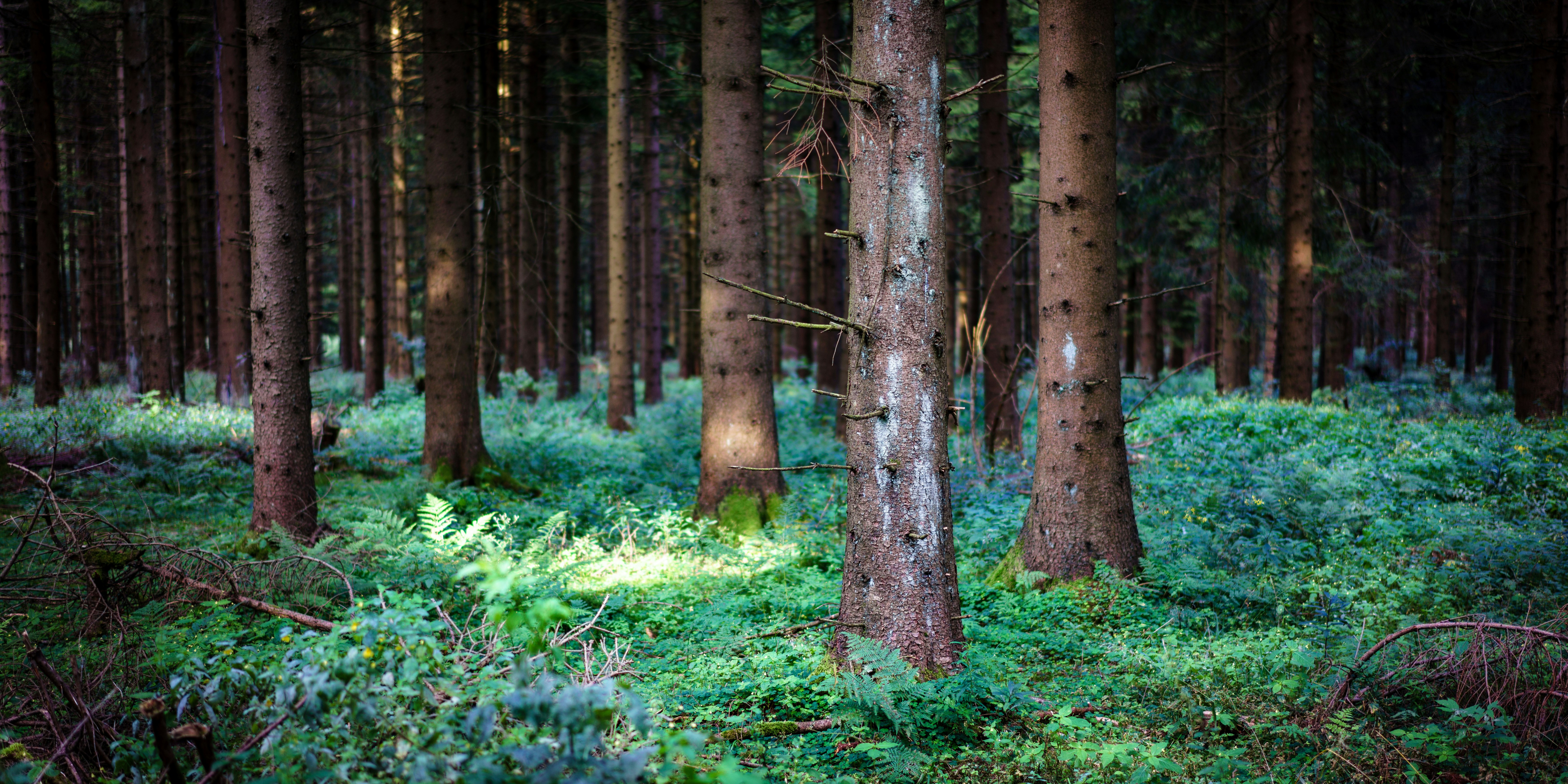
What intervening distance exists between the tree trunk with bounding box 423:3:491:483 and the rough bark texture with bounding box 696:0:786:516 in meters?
3.42

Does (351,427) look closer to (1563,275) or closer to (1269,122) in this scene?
(1563,275)

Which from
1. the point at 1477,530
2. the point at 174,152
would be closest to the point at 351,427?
the point at 174,152

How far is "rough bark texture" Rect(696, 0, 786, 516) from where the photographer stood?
834cm

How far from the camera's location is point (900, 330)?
14.6 ft

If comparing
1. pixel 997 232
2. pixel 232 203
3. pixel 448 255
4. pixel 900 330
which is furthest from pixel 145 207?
pixel 900 330

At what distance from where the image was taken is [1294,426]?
1209 centimetres

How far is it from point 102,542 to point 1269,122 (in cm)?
2266

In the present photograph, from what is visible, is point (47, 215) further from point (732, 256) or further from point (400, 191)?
point (732, 256)

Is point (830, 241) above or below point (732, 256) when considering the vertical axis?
above

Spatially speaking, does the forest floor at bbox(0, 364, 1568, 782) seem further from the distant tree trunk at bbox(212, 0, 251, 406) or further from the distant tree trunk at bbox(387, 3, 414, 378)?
the distant tree trunk at bbox(387, 3, 414, 378)

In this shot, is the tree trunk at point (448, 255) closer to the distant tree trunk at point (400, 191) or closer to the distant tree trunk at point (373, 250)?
the distant tree trunk at point (400, 191)

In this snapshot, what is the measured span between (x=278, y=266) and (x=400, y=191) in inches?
313

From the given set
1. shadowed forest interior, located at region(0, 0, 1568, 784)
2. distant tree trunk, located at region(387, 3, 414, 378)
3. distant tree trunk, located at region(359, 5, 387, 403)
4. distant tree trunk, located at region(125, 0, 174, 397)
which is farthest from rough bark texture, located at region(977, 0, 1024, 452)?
distant tree trunk, located at region(125, 0, 174, 397)

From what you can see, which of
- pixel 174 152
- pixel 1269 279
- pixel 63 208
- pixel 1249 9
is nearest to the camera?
pixel 174 152
